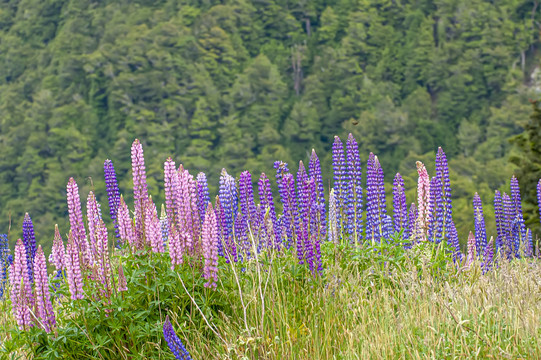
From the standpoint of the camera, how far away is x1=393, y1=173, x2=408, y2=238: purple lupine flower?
751 centimetres

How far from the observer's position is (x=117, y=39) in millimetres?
130000

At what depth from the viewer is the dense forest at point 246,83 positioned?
10806 centimetres

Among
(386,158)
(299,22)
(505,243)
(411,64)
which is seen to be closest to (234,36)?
(299,22)

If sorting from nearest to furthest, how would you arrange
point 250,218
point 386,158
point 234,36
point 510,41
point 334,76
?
point 250,218 < point 386,158 < point 510,41 < point 334,76 < point 234,36

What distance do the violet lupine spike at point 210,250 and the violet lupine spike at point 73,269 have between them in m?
0.94

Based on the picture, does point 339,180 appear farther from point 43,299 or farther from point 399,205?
point 43,299

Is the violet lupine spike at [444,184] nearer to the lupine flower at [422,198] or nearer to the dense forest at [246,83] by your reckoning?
the lupine flower at [422,198]

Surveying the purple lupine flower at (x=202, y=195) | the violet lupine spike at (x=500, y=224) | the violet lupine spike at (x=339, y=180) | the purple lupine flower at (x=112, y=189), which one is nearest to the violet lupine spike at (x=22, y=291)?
the purple lupine flower at (x=112, y=189)

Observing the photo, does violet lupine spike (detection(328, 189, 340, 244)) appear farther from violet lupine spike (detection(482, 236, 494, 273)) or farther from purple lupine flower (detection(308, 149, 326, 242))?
violet lupine spike (detection(482, 236, 494, 273))

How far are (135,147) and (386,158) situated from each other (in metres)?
100.0

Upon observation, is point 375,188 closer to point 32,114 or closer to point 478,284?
point 478,284

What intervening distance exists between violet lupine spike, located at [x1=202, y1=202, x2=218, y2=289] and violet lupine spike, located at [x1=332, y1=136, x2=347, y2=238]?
1728 mm

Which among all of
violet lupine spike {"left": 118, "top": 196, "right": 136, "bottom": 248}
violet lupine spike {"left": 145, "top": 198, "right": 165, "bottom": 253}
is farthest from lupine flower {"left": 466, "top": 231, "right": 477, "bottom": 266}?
violet lupine spike {"left": 118, "top": 196, "right": 136, "bottom": 248}

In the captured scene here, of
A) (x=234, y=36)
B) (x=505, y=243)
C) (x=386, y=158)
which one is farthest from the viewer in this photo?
(x=234, y=36)
